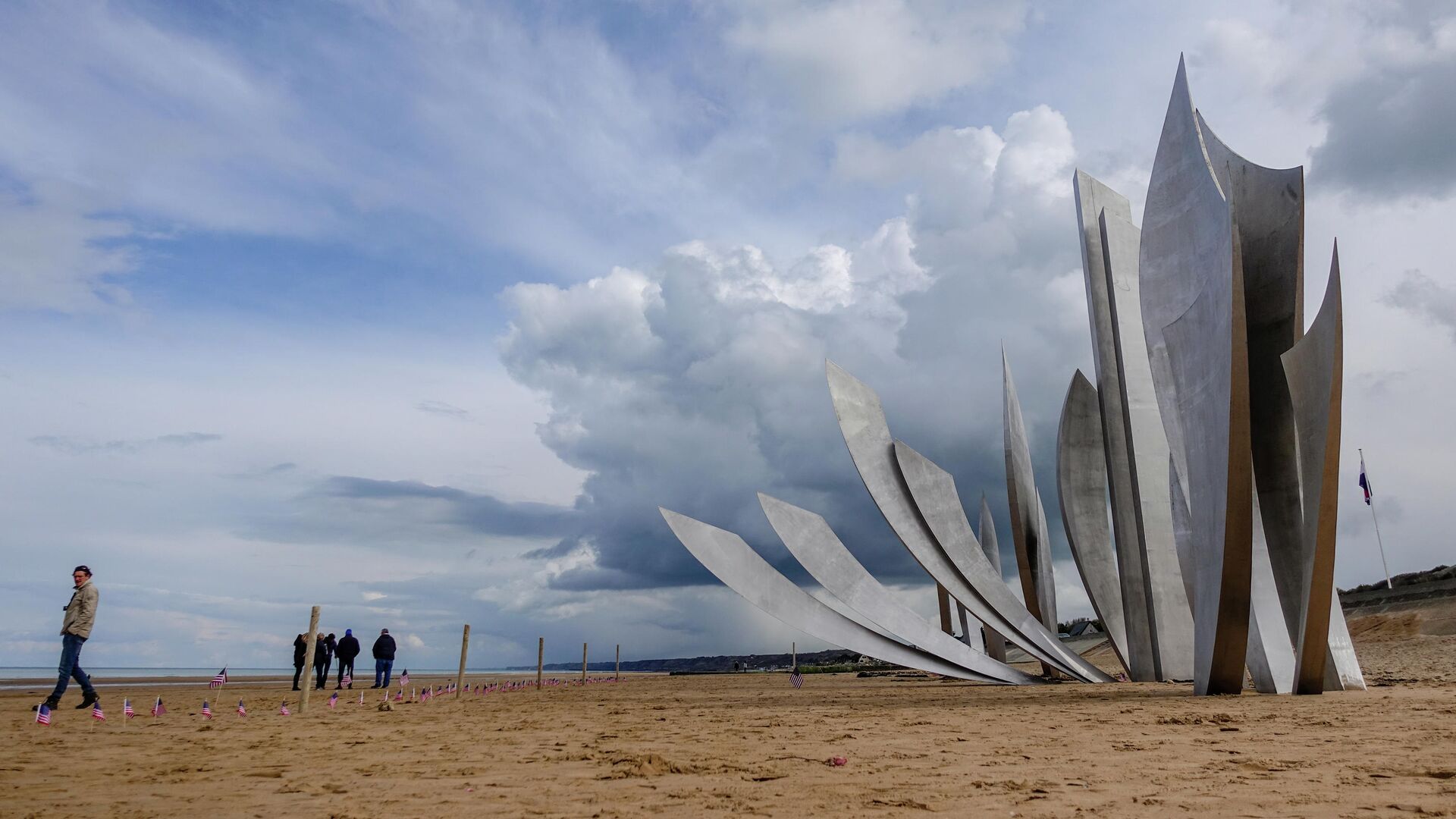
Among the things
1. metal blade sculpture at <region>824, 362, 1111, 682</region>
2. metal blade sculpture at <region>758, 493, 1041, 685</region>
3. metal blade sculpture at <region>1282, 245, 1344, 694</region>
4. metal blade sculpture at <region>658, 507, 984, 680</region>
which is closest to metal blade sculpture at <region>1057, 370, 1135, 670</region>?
metal blade sculpture at <region>824, 362, 1111, 682</region>

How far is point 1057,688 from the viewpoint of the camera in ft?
37.6

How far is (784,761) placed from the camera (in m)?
5.18

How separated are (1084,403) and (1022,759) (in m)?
9.82

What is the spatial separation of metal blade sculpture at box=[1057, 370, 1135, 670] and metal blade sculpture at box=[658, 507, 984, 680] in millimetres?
2736

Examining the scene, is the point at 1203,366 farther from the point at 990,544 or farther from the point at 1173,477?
the point at 990,544

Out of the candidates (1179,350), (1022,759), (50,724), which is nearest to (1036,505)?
(1179,350)

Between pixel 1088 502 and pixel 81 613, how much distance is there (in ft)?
40.4

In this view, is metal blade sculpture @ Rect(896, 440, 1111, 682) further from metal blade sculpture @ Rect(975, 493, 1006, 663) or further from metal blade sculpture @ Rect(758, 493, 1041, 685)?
metal blade sculpture @ Rect(975, 493, 1006, 663)

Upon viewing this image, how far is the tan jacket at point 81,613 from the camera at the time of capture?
7.90m

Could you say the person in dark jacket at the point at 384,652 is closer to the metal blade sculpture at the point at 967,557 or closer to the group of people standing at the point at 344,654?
the group of people standing at the point at 344,654

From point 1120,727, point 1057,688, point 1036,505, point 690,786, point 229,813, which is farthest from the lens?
point 1036,505

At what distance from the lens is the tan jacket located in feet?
25.9

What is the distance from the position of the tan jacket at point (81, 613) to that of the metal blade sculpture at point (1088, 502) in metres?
11.9

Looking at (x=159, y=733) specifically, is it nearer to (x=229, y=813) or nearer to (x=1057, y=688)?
(x=229, y=813)
